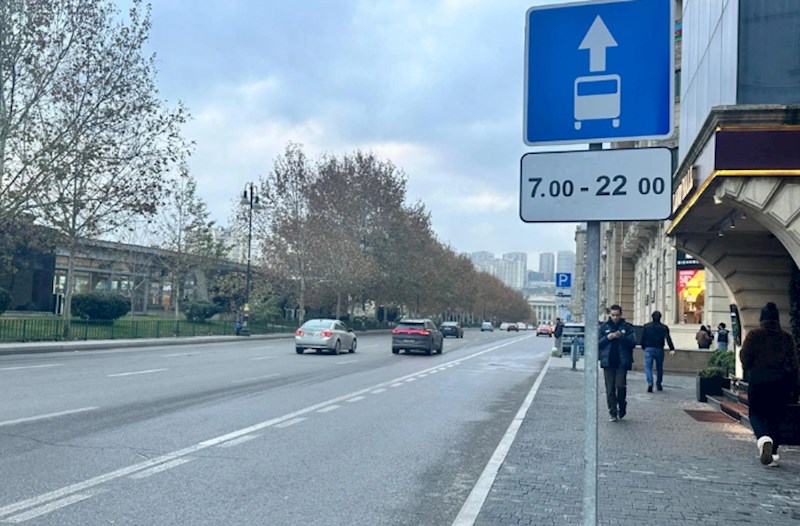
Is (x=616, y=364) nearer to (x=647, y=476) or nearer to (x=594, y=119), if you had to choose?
(x=647, y=476)

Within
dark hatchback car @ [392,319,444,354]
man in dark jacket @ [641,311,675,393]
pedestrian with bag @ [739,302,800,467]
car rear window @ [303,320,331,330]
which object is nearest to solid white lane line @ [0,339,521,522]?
pedestrian with bag @ [739,302,800,467]

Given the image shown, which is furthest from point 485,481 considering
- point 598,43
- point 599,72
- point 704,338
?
point 704,338

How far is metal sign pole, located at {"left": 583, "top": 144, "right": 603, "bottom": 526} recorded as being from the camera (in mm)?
3377

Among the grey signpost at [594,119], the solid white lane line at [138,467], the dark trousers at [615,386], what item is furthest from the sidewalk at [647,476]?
the solid white lane line at [138,467]

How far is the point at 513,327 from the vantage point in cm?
10338

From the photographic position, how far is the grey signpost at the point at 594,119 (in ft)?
11.4

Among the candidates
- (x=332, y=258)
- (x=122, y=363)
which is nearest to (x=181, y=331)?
(x=332, y=258)

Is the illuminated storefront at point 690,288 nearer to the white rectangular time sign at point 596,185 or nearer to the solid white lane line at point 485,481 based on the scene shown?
the solid white lane line at point 485,481

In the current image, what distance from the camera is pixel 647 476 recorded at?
24.4ft

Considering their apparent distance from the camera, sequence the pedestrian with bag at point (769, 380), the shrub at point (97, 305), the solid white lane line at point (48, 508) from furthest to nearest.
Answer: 1. the shrub at point (97, 305)
2. the pedestrian with bag at point (769, 380)
3. the solid white lane line at point (48, 508)

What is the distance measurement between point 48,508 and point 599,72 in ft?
17.0

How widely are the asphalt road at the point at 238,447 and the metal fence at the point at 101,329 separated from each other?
12401mm

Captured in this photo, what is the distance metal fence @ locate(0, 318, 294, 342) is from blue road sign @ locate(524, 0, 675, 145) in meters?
28.8

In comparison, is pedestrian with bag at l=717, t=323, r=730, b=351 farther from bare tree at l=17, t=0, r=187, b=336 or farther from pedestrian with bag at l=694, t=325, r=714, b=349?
bare tree at l=17, t=0, r=187, b=336
